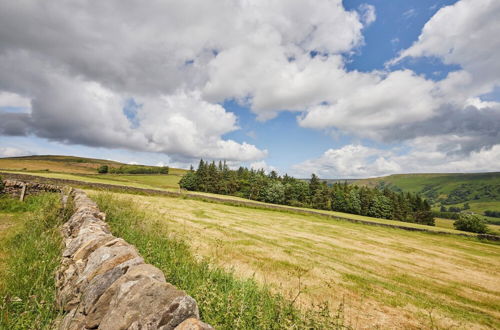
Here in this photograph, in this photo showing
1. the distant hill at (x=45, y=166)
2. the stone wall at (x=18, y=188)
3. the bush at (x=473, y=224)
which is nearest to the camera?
the stone wall at (x=18, y=188)

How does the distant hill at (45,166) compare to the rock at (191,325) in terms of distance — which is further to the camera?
the distant hill at (45,166)

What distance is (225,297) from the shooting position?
4.14 metres

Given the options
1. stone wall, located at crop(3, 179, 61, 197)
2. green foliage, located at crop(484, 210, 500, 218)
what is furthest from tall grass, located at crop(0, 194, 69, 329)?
green foliage, located at crop(484, 210, 500, 218)

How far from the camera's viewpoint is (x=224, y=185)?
97.6m

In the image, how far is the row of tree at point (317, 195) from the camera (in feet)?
272

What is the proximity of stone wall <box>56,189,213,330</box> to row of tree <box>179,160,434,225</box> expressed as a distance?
3156 inches

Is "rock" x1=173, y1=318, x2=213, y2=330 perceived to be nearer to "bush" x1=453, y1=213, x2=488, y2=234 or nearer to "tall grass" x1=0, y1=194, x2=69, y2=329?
"tall grass" x1=0, y1=194, x2=69, y2=329

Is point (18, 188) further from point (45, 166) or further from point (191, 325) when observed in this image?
point (45, 166)

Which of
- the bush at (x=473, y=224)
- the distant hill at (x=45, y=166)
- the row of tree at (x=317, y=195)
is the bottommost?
the bush at (x=473, y=224)

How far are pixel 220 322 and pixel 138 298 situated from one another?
4.66 feet

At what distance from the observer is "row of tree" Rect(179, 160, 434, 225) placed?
82.9 meters

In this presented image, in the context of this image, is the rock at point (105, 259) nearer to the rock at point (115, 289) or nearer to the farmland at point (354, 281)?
the rock at point (115, 289)

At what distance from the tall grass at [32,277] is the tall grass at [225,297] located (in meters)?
1.76

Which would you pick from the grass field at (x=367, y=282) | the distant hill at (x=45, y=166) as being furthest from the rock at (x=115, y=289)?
the distant hill at (x=45, y=166)
